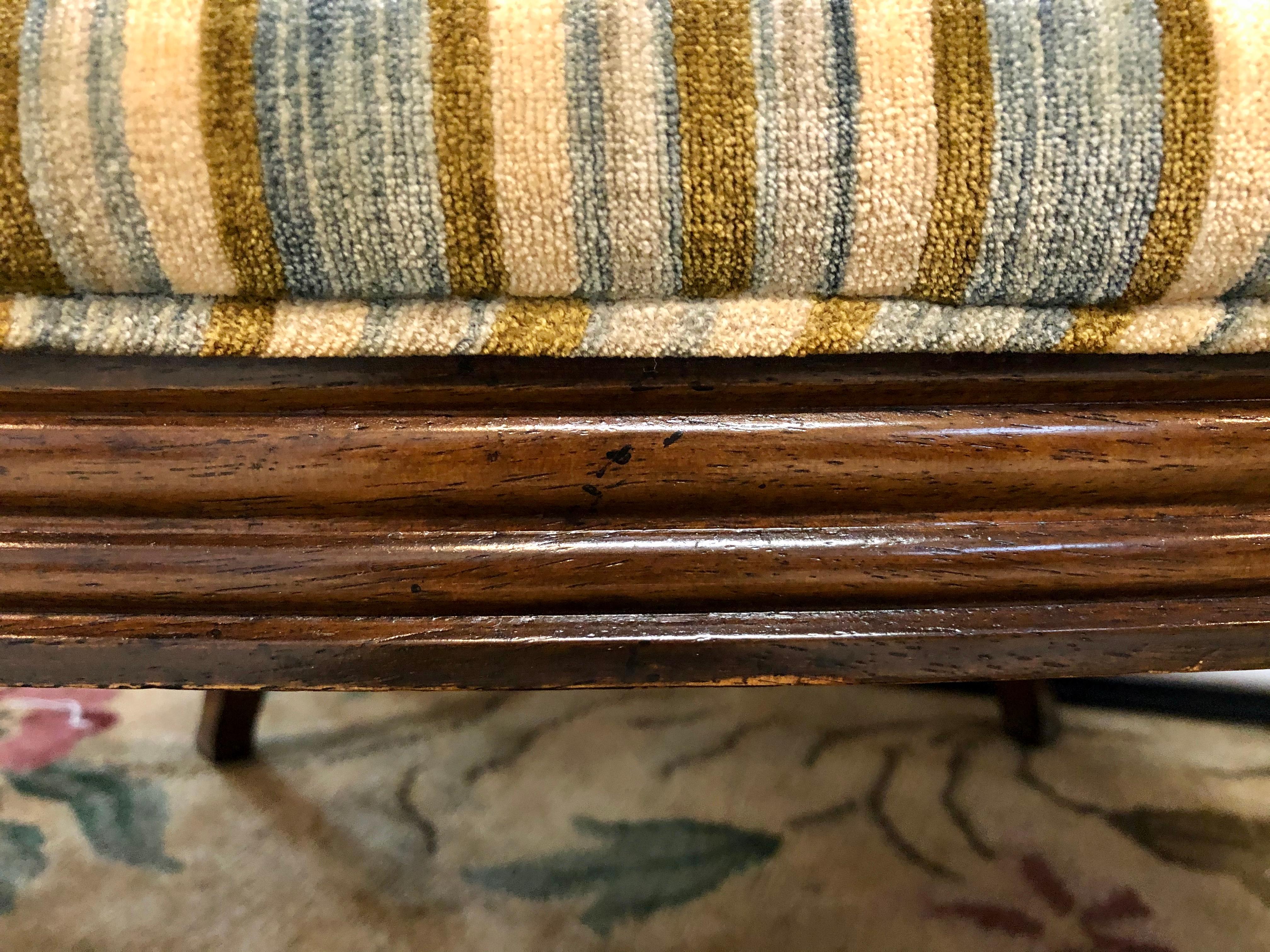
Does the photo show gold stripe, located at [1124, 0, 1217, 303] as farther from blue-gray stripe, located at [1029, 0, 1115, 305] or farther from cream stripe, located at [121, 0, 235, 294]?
cream stripe, located at [121, 0, 235, 294]

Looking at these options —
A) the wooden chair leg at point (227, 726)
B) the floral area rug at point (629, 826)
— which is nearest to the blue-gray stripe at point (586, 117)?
the floral area rug at point (629, 826)

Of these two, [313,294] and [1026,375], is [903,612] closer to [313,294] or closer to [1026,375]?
[1026,375]

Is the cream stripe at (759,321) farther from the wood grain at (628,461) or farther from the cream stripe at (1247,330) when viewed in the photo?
the cream stripe at (1247,330)

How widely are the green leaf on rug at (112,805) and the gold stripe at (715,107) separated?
492mm

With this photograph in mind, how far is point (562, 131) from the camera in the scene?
224mm

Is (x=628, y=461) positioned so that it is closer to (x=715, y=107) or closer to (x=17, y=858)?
(x=715, y=107)

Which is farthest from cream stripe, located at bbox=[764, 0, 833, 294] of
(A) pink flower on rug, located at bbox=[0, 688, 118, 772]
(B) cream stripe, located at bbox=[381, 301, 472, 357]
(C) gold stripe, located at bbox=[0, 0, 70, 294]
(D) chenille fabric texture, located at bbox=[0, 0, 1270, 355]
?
(A) pink flower on rug, located at bbox=[0, 688, 118, 772]

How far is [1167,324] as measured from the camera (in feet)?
0.84

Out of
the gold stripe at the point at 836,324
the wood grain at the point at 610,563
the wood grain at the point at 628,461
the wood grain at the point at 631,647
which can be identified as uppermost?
the gold stripe at the point at 836,324

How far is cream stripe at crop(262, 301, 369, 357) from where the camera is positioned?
9.6 inches

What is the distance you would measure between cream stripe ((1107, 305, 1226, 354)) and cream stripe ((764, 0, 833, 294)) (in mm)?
112

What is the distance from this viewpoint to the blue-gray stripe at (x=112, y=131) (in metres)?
0.22

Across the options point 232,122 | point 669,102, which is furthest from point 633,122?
point 232,122

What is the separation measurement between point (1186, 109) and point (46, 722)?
794mm
